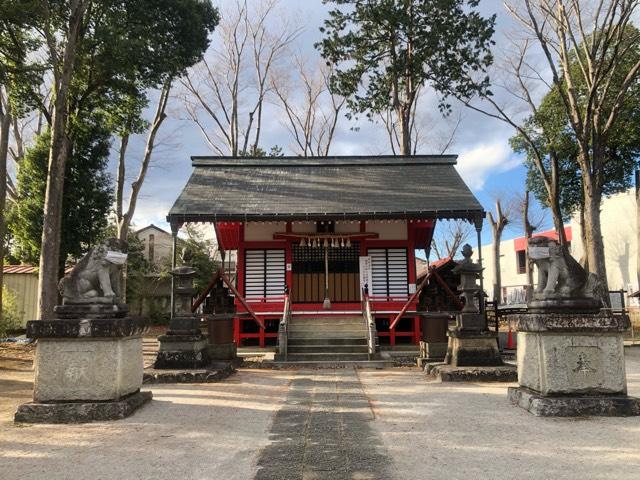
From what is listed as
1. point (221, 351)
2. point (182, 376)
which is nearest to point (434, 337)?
point (221, 351)

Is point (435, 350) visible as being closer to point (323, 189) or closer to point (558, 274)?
point (558, 274)

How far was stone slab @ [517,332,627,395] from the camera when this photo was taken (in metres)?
5.31

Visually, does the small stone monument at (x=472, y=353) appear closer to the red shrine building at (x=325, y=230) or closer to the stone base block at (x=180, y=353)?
the stone base block at (x=180, y=353)

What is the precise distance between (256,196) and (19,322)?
1135 centimetres

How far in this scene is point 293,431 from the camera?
15.8ft

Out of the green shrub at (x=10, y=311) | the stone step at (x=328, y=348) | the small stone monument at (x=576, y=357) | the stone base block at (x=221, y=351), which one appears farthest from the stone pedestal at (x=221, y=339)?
the green shrub at (x=10, y=311)

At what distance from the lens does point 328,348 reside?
11.9 metres

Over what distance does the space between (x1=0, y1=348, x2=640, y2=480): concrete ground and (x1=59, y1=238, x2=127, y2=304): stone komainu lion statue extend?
1.46 m

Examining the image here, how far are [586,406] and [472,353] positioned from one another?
11.2 feet

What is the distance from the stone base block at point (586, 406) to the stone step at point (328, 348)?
6.76 meters

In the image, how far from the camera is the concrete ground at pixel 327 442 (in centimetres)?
360

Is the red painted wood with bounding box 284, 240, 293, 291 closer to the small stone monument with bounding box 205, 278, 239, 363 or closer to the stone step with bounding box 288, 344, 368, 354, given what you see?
the stone step with bounding box 288, 344, 368, 354

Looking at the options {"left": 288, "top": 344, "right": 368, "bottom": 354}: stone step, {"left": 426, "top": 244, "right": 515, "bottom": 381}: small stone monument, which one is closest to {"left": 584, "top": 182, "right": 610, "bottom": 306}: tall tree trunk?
{"left": 426, "top": 244, "right": 515, "bottom": 381}: small stone monument

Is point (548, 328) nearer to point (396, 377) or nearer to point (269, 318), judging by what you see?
point (396, 377)
